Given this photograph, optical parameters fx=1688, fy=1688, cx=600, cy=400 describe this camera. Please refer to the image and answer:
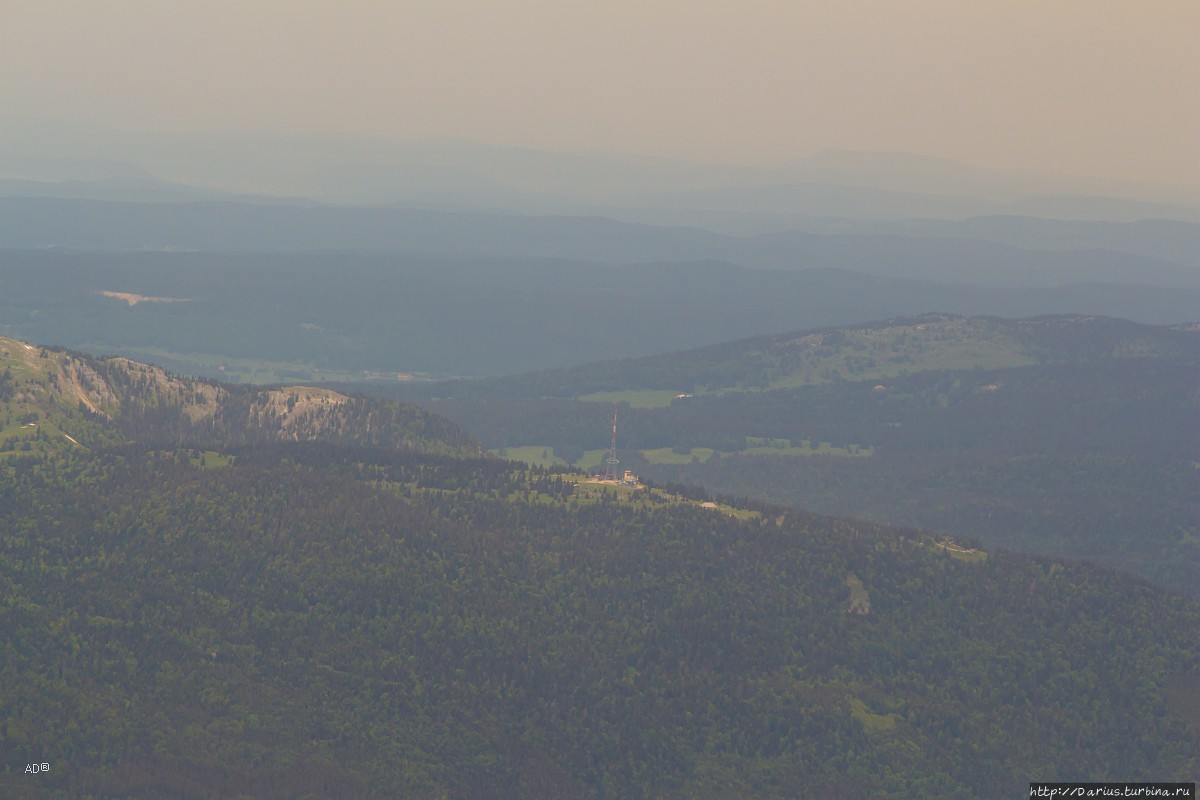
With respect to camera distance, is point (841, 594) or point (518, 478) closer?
point (841, 594)

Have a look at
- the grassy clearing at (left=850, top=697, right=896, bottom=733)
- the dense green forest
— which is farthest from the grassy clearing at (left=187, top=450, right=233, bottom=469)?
the grassy clearing at (left=850, top=697, right=896, bottom=733)

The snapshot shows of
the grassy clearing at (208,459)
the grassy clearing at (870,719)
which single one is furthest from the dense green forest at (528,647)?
the grassy clearing at (208,459)

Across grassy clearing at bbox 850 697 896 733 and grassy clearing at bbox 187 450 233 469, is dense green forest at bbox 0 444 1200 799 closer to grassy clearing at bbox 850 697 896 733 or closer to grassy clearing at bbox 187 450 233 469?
grassy clearing at bbox 850 697 896 733

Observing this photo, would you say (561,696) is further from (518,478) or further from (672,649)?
(518,478)

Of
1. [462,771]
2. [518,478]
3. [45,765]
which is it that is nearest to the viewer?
[45,765]

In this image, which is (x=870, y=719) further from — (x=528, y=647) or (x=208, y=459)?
(x=208, y=459)

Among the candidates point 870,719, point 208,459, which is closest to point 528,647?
point 870,719

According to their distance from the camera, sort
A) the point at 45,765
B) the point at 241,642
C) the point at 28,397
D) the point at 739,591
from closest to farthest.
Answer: the point at 45,765 < the point at 241,642 < the point at 739,591 < the point at 28,397

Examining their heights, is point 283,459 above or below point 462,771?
above

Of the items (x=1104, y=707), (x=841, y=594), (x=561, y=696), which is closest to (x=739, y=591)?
(x=841, y=594)
